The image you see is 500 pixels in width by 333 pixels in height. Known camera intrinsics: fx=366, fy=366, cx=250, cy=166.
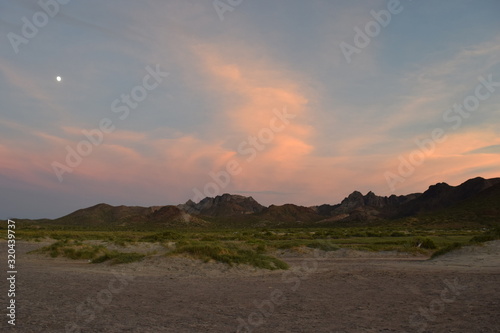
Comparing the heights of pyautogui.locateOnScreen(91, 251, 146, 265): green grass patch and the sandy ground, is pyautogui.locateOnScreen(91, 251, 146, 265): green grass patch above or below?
above

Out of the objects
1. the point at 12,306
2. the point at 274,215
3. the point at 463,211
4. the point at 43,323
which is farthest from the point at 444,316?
the point at 274,215

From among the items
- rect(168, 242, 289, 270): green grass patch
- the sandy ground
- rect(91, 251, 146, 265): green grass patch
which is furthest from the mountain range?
the sandy ground

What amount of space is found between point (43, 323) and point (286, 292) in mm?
8878

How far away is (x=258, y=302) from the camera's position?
1280 cm

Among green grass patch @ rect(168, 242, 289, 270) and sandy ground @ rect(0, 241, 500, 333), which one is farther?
green grass patch @ rect(168, 242, 289, 270)

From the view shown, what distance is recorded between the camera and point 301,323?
9.91m

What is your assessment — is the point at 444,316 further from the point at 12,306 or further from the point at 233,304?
the point at 12,306

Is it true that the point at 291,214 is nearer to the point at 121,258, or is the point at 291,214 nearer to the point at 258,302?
the point at 121,258

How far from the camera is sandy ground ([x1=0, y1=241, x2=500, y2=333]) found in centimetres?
934

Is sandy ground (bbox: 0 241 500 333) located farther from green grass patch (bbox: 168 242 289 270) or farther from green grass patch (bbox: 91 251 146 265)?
green grass patch (bbox: 91 251 146 265)

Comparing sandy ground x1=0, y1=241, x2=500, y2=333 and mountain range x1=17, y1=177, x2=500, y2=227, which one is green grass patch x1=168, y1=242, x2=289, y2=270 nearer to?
sandy ground x1=0, y1=241, x2=500, y2=333

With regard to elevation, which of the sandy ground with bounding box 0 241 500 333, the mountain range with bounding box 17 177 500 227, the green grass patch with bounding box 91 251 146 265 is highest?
the mountain range with bounding box 17 177 500 227

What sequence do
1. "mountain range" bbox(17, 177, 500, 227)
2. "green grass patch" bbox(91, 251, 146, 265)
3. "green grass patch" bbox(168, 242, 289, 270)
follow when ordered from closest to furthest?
"green grass patch" bbox(168, 242, 289, 270), "green grass patch" bbox(91, 251, 146, 265), "mountain range" bbox(17, 177, 500, 227)

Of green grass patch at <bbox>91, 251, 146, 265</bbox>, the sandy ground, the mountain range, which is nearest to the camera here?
the sandy ground
